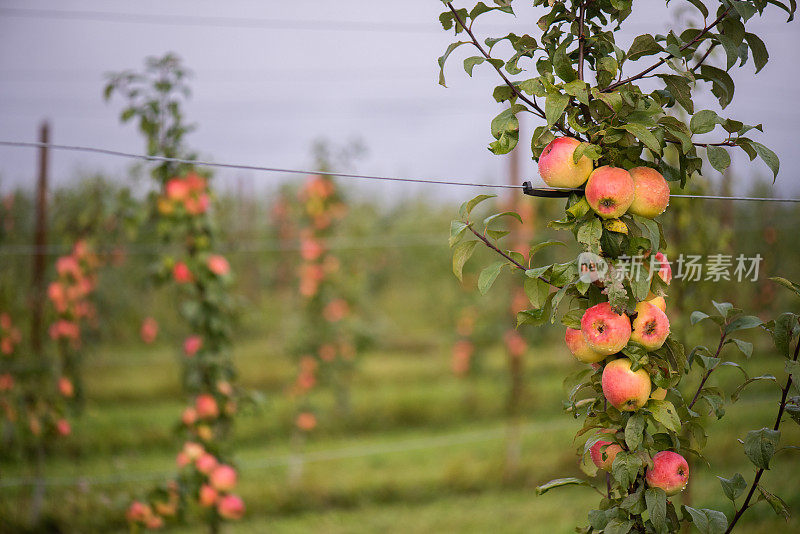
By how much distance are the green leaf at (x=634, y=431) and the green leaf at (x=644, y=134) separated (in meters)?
0.41

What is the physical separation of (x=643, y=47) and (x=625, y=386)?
0.54 m

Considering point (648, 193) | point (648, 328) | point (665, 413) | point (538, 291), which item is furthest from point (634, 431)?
point (648, 193)

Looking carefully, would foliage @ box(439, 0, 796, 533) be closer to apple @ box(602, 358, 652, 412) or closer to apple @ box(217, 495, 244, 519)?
apple @ box(602, 358, 652, 412)

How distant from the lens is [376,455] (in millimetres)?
4066

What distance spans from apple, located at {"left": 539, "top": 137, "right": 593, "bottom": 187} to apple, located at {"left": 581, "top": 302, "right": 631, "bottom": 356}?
20 centimetres

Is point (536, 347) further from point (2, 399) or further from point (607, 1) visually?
point (607, 1)

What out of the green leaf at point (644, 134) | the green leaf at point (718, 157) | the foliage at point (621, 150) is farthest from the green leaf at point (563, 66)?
the green leaf at point (718, 157)

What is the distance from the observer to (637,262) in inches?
38.3

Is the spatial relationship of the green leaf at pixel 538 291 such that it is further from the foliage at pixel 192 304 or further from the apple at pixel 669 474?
the foliage at pixel 192 304

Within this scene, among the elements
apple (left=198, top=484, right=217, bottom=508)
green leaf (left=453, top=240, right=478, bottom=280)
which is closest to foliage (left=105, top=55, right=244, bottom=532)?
apple (left=198, top=484, right=217, bottom=508)

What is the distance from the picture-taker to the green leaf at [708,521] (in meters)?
1.03

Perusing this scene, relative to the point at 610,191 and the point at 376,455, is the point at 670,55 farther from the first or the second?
the point at 376,455

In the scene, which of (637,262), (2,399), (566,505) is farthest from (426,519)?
(637,262)

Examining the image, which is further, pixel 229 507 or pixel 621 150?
pixel 229 507
